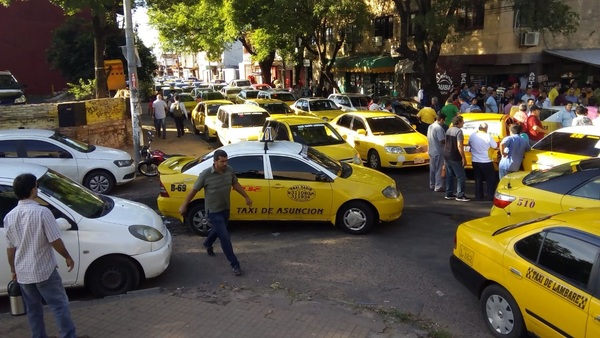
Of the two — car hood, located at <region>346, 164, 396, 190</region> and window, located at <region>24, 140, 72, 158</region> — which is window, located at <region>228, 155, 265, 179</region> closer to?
car hood, located at <region>346, 164, 396, 190</region>

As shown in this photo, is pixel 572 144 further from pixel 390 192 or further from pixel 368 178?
pixel 368 178

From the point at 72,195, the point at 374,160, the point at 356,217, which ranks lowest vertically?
the point at 356,217

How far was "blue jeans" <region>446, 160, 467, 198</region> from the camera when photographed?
9617 millimetres

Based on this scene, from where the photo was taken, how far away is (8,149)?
10.0m

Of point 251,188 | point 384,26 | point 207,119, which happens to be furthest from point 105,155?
point 384,26

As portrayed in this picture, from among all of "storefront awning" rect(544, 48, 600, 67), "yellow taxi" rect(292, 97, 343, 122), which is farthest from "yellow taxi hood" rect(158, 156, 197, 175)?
"storefront awning" rect(544, 48, 600, 67)

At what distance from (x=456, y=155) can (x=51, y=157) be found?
8081 millimetres

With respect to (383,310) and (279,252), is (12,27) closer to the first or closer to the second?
(279,252)

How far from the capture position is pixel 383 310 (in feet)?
17.8

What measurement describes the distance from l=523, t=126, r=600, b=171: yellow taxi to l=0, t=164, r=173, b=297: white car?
21.4 feet

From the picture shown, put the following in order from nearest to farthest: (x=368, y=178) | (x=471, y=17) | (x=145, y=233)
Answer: (x=145, y=233), (x=368, y=178), (x=471, y=17)

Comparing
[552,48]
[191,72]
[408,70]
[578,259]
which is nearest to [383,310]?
[578,259]

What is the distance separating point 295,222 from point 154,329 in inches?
156

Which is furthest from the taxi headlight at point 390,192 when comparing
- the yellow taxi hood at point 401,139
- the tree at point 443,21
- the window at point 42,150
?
the tree at point 443,21
